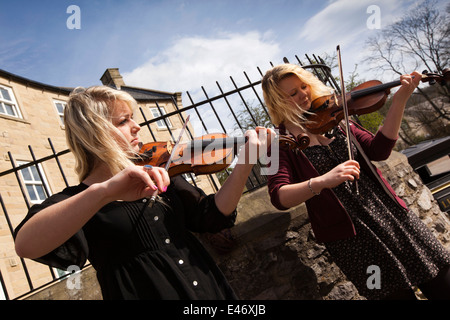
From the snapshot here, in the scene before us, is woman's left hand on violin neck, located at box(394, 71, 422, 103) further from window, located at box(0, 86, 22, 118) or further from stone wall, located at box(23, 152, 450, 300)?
window, located at box(0, 86, 22, 118)

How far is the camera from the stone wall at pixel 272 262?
231 centimetres

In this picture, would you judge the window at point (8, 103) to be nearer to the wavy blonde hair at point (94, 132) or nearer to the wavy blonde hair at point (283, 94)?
the wavy blonde hair at point (94, 132)

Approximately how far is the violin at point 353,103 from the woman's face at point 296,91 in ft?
0.19

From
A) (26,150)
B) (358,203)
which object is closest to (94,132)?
(358,203)

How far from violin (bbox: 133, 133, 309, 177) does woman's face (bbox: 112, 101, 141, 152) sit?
139 millimetres

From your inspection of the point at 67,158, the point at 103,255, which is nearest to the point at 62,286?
the point at 103,255

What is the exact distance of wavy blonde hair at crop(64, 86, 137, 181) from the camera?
1.39 metres

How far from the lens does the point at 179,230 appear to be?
143 cm

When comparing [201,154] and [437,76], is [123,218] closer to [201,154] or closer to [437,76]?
[201,154]

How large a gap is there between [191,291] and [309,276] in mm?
1481

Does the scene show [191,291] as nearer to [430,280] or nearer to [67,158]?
[430,280]

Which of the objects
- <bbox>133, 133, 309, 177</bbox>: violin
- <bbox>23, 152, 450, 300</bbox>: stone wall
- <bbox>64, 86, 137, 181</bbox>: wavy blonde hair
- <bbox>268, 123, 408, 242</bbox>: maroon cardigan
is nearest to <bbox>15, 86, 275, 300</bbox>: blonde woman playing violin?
<bbox>64, 86, 137, 181</bbox>: wavy blonde hair

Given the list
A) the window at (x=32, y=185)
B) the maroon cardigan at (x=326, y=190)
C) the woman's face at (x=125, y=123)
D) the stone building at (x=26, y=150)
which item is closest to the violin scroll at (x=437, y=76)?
the maroon cardigan at (x=326, y=190)

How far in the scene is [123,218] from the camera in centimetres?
126
